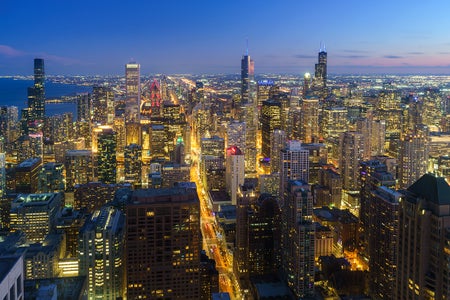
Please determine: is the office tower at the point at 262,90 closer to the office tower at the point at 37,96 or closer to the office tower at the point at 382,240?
→ the office tower at the point at 37,96

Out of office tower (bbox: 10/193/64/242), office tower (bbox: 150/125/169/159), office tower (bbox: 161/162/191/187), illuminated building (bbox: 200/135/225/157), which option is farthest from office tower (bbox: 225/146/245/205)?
office tower (bbox: 10/193/64/242)

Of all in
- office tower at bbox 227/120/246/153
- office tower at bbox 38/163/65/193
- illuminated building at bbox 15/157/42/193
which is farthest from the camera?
office tower at bbox 227/120/246/153

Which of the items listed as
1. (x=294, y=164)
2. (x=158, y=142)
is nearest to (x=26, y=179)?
(x=158, y=142)

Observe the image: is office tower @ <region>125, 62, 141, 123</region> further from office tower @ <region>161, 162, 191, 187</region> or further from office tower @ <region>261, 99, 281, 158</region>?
office tower @ <region>161, 162, 191, 187</region>

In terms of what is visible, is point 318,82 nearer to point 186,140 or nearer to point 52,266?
point 186,140

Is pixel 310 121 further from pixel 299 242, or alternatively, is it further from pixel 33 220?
pixel 299 242

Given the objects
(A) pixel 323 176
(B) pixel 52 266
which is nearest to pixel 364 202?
(A) pixel 323 176
